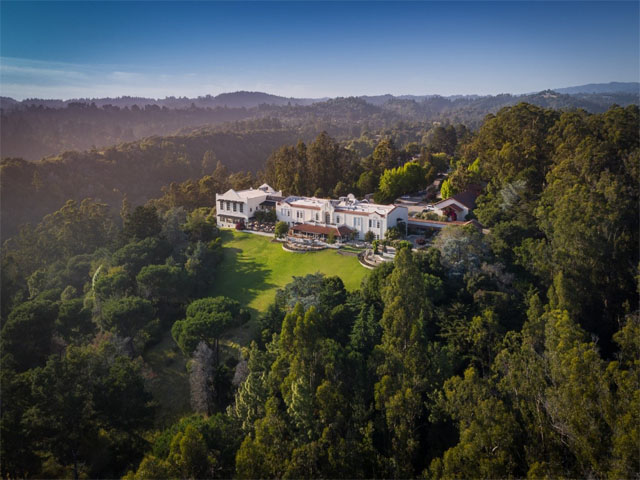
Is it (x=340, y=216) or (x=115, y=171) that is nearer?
(x=340, y=216)

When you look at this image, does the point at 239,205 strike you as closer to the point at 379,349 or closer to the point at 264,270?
the point at 264,270

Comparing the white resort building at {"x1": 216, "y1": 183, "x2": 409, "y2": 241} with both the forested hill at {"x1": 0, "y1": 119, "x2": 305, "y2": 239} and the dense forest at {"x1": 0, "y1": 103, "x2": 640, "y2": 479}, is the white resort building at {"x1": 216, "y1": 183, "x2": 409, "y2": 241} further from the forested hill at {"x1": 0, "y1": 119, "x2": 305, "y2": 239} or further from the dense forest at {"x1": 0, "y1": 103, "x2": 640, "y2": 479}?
the forested hill at {"x1": 0, "y1": 119, "x2": 305, "y2": 239}

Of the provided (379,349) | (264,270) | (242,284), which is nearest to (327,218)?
(264,270)

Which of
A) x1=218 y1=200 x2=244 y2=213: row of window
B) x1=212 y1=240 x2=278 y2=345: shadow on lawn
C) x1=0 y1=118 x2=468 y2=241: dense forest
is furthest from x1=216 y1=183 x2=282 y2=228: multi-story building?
x1=212 y1=240 x2=278 y2=345: shadow on lawn

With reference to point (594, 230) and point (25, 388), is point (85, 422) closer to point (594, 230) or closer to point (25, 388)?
point (25, 388)

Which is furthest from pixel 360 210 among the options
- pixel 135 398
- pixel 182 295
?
pixel 135 398
